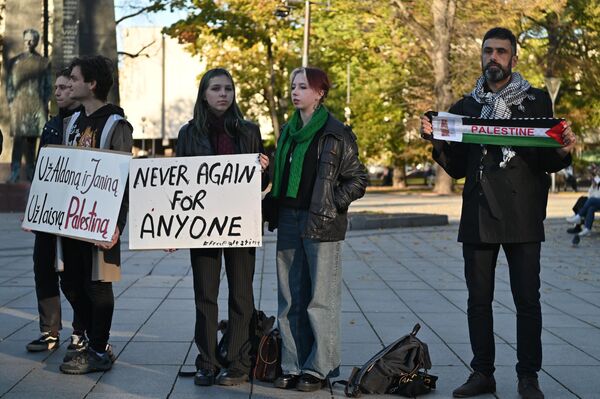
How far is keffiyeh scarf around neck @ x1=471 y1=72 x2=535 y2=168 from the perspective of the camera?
6555 mm

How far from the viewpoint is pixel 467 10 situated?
130ft

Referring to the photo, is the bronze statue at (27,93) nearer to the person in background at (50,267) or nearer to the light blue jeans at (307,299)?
the person in background at (50,267)

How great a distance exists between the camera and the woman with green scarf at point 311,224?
21.7ft

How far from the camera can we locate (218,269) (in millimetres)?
6953

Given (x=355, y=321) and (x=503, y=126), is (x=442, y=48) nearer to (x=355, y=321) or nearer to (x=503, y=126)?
(x=355, y=321)

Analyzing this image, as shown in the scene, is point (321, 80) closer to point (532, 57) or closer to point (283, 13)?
point (283, 13)

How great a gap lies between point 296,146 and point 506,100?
127 cm

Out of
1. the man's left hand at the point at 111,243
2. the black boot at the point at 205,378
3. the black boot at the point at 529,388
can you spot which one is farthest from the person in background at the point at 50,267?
the black boot at the point at 529,388

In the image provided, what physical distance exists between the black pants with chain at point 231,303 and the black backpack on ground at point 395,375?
0.75 m

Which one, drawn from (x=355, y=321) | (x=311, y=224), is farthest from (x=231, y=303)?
(x=355, y=321)

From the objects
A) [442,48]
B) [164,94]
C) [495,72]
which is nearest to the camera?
[495,72]

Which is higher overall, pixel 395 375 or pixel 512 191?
pixel 512 191

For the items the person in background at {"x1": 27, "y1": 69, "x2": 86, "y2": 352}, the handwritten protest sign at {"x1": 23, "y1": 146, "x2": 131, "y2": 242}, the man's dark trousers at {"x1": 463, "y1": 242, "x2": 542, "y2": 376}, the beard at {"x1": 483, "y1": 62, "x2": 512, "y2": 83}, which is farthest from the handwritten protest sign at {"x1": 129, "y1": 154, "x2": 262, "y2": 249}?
the beard at {"x1": 483, "y1": 62, "x2": 512, "y2": 83}

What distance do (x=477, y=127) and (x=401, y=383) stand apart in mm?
1559
